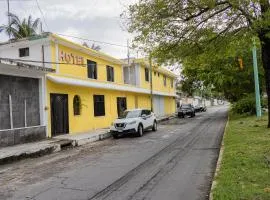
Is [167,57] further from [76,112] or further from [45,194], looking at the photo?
[45,194]

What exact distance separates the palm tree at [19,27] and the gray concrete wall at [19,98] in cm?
1744

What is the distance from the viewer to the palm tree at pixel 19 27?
3469cm

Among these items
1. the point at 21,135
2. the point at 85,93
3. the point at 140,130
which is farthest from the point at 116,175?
the point at 85,93

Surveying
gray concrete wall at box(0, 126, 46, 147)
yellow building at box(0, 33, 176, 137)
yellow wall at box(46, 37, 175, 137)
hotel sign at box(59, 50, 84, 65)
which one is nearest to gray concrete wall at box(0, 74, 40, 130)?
gray concrete wall at box(0, 126, 46, 147)

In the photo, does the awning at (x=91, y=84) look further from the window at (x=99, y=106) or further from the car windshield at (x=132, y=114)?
the car windshield at (x=132, y=114)

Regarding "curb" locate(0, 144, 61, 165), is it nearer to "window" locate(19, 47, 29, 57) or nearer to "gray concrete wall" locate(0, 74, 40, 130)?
"gray concrete wall" locate(0, 74, 40, 130)

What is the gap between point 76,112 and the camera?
23.5m

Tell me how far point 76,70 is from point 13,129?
806 cm

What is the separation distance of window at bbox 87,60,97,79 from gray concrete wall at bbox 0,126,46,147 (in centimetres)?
781

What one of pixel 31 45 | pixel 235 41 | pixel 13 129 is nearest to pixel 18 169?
pixel 13 129

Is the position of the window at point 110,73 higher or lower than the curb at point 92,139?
higher

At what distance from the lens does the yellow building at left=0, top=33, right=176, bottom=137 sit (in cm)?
2075

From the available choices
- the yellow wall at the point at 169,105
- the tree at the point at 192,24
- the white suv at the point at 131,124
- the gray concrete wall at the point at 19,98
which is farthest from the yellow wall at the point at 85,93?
the yellow wall at the point at 169,105

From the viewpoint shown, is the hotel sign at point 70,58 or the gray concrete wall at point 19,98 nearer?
the gray concrete wall at point 19,98
